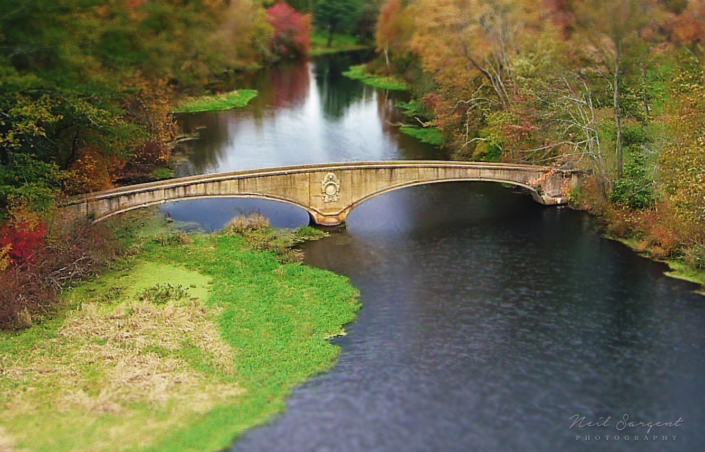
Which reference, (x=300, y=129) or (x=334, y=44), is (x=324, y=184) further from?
(x=334, y=44)

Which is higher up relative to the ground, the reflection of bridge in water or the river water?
the reflection of bridge in water

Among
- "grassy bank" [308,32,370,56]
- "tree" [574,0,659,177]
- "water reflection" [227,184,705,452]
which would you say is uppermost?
"grassy bank" [308,32,370,56]

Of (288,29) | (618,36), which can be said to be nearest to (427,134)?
(618,36)

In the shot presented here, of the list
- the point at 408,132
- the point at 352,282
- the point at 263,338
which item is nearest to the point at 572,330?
the point at 352,282

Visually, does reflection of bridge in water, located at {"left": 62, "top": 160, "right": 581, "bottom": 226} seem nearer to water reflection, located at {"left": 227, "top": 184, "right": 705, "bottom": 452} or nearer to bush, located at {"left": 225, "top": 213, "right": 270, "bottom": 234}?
bush, located at {"left": 225, "top": 213, "right": 270, "bottom": 234}

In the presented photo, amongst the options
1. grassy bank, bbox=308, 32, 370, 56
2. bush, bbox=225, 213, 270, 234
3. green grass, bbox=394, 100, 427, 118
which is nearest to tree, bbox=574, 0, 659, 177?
bush, bbox=225, 213, 270, 234

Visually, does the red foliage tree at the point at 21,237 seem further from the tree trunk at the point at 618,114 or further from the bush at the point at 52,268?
the tree trunk at the point at 618,114
